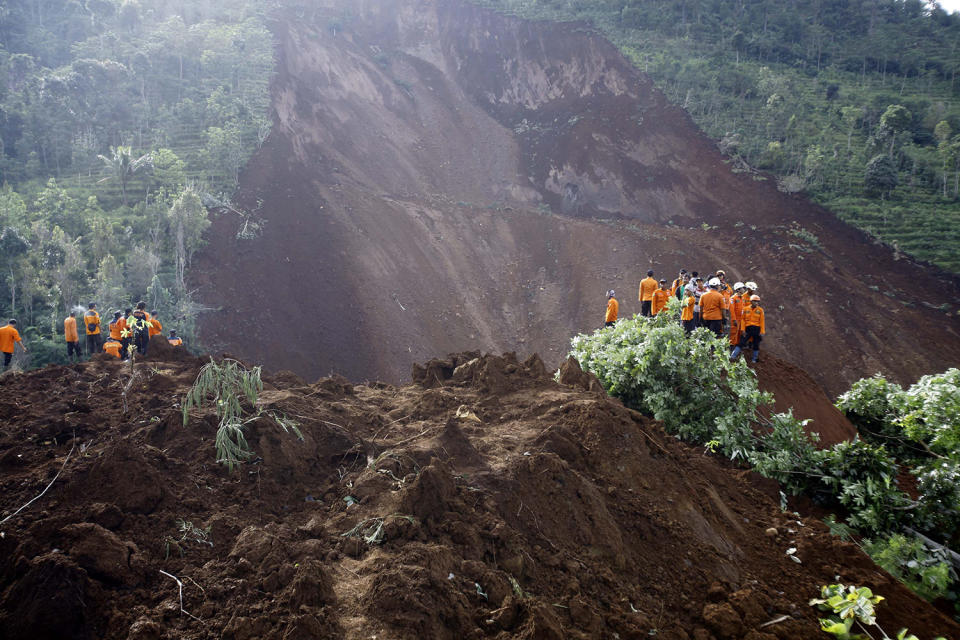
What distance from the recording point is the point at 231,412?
4672mm

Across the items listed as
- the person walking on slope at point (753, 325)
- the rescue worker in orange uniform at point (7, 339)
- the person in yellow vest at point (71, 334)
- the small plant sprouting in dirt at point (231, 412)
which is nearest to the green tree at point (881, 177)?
the person walking on slope at point (753, 325)

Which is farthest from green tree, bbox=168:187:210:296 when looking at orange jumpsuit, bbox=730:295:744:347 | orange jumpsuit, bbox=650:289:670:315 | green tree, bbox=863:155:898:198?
green tree, bbox=863:155:898:198

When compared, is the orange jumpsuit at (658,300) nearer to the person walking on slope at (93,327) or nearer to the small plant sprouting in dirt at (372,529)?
the small plant sprouting in dirt at (372,529)

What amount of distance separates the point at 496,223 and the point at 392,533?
21673mm

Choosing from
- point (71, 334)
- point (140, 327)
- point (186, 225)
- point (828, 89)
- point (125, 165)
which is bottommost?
point (71, 334)

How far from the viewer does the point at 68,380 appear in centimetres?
676

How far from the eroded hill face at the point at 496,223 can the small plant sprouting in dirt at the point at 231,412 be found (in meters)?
11.4

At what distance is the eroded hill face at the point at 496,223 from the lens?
18.1m

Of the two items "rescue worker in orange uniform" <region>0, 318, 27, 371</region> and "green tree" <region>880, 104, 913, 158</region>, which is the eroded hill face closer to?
"rescue worker in orange uniform" <region>0, 318, 27, 371</region>

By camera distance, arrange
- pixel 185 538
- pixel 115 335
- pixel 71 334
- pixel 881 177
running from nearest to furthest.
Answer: pixel 185 538 < pixel 115 335 < pixel 71 334 < pixel 881 177

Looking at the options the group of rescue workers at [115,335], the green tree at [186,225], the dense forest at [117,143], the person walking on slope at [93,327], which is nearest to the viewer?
the group of rescue workers at [115,335]

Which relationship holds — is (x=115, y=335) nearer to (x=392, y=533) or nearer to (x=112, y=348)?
(x=112, y=348)

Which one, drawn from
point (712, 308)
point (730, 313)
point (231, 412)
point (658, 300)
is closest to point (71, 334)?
point (231, 412)

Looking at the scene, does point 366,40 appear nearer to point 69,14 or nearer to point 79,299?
point 69,14
